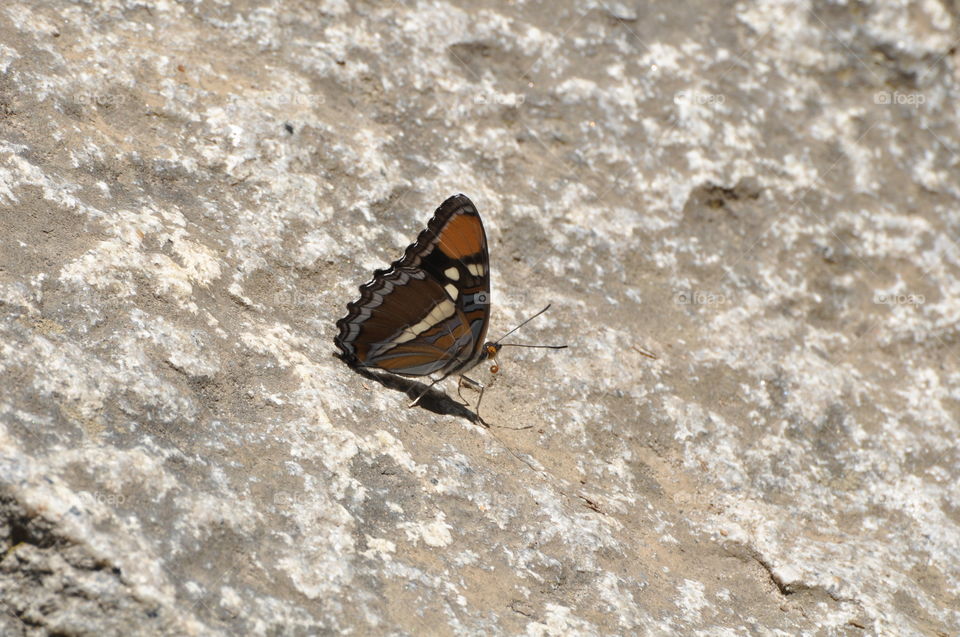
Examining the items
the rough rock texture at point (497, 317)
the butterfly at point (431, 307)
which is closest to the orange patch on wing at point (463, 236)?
the butterfly at point (431, 307)

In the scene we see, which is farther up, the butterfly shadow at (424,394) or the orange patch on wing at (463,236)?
the orange patch on wing at (463,236)

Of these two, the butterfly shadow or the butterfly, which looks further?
the butterfly shadow

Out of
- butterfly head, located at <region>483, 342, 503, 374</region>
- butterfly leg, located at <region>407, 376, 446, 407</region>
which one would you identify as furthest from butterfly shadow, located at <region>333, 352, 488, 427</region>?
butterfly head, located at <region>483, 342, 503, 374</region>

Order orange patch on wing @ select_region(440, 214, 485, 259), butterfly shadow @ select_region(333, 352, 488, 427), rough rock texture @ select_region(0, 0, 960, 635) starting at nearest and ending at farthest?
rough rock texture @ select_region(0, 0, 960, 635) → orange patch on wing @ select_region(440, 214, 485, 259) → butterfly shadow @ select_region(333, 352, 488, 427)

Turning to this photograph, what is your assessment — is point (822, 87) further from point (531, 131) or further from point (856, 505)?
point (856, 505)

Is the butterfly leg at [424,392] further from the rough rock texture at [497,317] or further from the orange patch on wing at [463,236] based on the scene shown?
the orange patch on wing at [463,236]

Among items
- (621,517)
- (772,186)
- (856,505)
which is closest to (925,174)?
(772,186)

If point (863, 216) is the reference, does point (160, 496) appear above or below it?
below

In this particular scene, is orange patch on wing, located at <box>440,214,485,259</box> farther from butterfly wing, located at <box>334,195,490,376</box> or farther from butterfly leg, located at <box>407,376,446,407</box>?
butterfly leg, located at <box>407,376,446,407</box>
